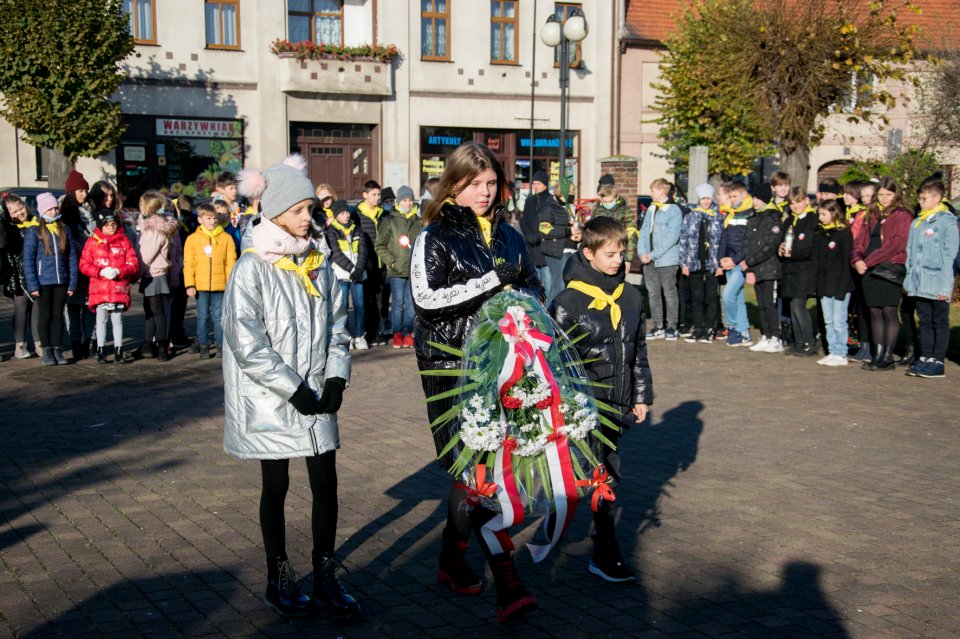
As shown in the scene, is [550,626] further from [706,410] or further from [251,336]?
[706,410]

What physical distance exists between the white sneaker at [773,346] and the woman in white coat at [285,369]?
9792mm

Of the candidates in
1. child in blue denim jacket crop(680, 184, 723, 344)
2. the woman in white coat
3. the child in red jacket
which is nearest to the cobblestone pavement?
the woman in white coat

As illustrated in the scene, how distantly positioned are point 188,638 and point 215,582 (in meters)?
0.69

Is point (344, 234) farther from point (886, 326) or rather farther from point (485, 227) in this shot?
point (485, 227)

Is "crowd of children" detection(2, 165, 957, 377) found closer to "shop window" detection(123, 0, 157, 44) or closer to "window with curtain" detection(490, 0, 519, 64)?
"shop window" detection(123, 0, 157, 44)

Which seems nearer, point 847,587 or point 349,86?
point 847,587

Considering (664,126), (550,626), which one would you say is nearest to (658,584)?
(550,626)

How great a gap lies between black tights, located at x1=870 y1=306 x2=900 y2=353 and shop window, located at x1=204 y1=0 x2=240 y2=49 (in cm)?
2628

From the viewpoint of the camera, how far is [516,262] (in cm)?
527

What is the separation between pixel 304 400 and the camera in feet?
15.5

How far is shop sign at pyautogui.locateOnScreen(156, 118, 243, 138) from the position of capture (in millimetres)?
33625

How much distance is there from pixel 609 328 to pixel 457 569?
1473 millimetres

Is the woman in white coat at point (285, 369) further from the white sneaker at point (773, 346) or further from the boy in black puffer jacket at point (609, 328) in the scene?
the white sneaker at point (773, 346)

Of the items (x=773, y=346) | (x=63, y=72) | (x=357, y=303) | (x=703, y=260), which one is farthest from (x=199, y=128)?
(x=773, y=346)
